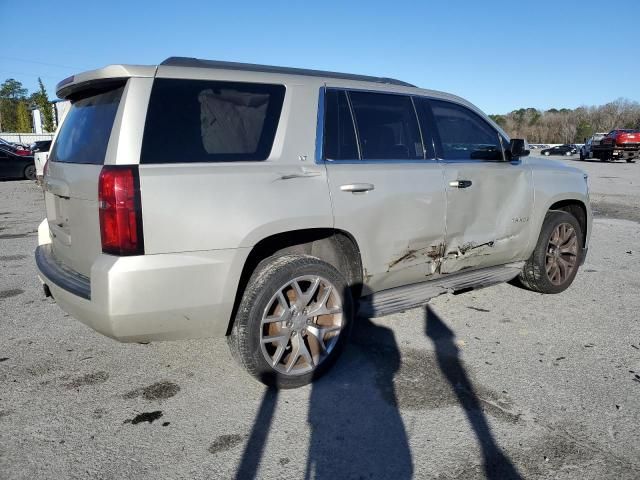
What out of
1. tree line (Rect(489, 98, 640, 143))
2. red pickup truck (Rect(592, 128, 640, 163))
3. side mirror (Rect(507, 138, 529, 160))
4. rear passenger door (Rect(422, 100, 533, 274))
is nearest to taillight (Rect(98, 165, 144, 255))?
rear passenger door (Rect(422, 100, 533, 274))

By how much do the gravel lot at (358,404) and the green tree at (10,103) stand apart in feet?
302

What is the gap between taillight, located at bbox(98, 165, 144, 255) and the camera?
2.50m

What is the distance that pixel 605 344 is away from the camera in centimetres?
380

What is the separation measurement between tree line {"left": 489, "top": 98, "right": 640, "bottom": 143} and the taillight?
85.2 meters

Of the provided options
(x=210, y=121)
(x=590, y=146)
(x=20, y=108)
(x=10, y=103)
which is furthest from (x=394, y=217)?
(x=10, y=103)

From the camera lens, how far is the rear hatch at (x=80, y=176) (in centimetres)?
271

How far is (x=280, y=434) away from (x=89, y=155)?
1.95 metres

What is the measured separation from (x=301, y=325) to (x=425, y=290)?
44.8 inches

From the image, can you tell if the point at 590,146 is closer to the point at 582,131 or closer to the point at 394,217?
the point at 394,217

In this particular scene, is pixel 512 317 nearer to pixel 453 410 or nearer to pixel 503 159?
pixel 503 159

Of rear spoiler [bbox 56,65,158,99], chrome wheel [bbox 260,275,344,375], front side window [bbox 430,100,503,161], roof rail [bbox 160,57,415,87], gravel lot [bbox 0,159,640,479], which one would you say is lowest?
gravel lot [bbox 0,159,640,479]

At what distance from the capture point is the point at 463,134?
13.9 ft

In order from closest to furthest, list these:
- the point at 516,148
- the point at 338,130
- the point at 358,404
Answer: the point at 358,404 < the point at 338,130 < the point at 516,148

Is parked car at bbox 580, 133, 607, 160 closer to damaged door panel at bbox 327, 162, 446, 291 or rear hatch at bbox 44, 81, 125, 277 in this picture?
damaged door panel at bbox 327, 162, 446, 291
